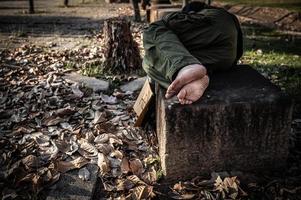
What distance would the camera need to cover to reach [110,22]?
531cm

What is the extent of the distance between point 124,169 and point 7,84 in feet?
9.10

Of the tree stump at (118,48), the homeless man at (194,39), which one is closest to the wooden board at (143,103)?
the homeless man at (194,39)

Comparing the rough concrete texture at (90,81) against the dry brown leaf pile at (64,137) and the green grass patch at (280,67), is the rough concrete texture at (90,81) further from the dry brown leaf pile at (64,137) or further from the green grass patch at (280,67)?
the green grass patch at (280,67)

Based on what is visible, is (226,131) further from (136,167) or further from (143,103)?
(143,103)

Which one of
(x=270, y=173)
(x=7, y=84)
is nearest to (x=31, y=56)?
(x=7, y=84)

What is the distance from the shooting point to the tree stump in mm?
5332

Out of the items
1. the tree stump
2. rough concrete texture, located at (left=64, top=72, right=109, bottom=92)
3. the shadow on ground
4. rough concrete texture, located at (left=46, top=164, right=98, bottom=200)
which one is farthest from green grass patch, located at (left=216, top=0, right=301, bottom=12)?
rough concrete texture, located at (left=46, top=164, right=98, bottom=200)

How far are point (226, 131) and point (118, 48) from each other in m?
3.13

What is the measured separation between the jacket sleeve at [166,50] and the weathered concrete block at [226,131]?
24 centimetres

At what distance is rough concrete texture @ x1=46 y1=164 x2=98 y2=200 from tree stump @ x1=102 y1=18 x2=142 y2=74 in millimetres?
2706

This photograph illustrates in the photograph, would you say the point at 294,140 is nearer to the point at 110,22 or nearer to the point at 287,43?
the point at 110,22

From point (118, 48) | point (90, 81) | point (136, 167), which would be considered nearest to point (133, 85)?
point (90, 81)

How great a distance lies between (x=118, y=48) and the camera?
5.39 metres

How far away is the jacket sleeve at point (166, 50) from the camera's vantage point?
250 centimetres
